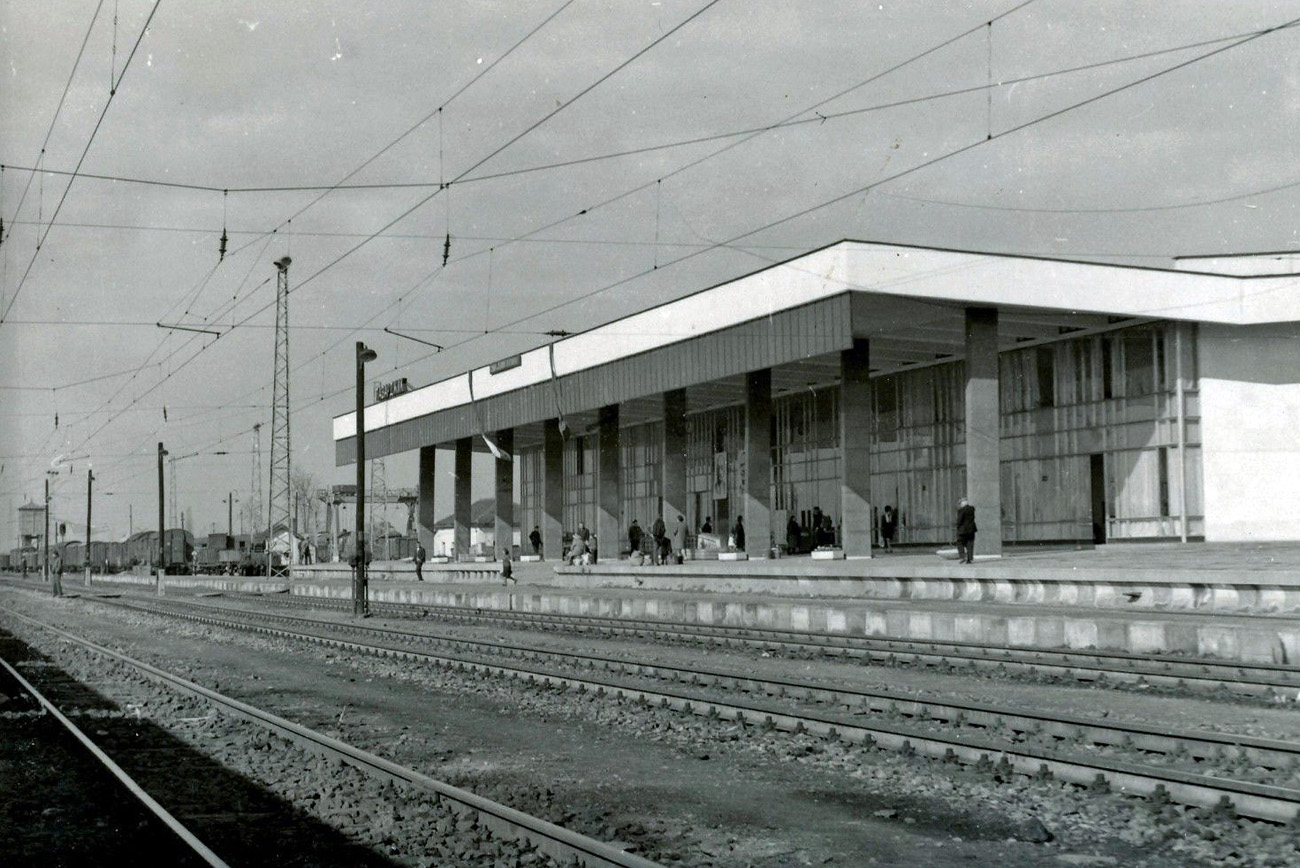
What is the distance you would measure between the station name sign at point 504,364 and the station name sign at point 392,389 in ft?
35.2

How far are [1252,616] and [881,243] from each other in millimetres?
16375

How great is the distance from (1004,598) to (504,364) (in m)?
32.4

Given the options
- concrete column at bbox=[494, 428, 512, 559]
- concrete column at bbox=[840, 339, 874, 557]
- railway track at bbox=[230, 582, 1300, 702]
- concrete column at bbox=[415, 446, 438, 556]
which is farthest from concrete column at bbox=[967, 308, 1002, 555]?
concrete column at bbox=[415, 446, 438, 556]

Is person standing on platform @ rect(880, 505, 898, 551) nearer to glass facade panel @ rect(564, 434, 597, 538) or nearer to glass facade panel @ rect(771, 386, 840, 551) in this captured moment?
glass facade panel @ rect(771, 386, 840, 551)

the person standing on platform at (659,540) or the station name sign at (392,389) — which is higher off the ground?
the station name sign at (392,389)

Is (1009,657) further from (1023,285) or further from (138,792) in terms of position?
(1023,285)

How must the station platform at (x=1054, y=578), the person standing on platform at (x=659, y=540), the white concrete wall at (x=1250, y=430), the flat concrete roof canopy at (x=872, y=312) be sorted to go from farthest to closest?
the person standing on platform at (x=659, y=540) → the white concrete wall at (x=1250, y=430) → the flat concrete roof canopy at (x=872, y=312) → the station platform at (x=1054, y=578)

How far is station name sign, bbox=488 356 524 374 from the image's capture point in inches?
2143

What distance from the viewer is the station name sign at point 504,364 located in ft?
179

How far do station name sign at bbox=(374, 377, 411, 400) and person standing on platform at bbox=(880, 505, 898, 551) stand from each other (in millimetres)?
28489

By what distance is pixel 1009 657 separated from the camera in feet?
55.8

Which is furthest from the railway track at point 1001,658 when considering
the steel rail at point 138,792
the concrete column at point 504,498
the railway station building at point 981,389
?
the concrete column at point 504,498

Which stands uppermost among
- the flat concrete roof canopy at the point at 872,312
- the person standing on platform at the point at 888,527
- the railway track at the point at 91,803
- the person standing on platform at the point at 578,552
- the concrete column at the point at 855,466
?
the flat concrete roof canopy at the point at 872,312

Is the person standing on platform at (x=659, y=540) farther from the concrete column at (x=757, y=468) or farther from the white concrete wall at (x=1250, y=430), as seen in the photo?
the white concrete wall at (x=1250, y=430)
